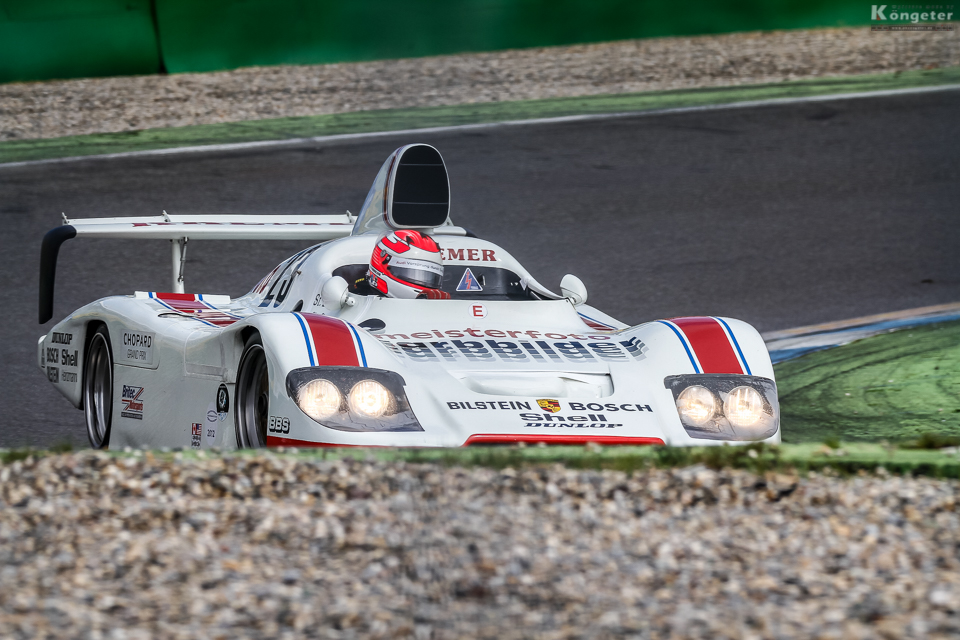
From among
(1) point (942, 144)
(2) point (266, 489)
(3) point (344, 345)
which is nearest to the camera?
(2) point (266, 489)

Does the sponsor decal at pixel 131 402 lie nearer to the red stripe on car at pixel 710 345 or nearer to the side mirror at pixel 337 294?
the side mirror at pixel 337 294

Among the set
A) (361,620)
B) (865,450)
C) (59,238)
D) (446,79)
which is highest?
(446,79)

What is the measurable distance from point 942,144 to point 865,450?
854 cm

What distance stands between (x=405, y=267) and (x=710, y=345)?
Answer: 4.24 ft

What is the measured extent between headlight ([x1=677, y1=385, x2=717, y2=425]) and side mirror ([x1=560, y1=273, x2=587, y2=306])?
1.21 meters

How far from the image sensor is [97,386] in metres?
5.96

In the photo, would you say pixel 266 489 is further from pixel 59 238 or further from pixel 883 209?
pixel 883 209

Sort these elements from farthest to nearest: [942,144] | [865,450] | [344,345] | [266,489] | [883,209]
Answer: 1. [942,144]
2. [883,209]
3. [344,345]
4. [865,450]
5. [266,489]

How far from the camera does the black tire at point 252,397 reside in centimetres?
453

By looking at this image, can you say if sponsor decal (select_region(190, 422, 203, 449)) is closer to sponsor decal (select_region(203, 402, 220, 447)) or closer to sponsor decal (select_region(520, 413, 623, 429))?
sponsor decal (select_region(203, 402, 220, 447))

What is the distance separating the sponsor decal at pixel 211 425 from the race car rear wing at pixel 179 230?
1518 mm

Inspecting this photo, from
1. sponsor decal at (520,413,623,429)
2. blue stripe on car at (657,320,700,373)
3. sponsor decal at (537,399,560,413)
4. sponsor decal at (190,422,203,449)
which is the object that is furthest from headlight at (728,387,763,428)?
sponsor decal at (190,422,203,449)

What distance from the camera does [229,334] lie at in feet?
15.5

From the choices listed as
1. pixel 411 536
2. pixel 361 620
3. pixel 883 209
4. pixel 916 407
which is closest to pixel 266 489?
pixel 411 536
